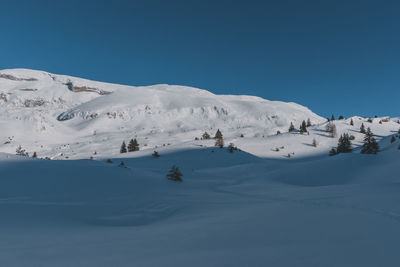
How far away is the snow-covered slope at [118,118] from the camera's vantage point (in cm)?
7194

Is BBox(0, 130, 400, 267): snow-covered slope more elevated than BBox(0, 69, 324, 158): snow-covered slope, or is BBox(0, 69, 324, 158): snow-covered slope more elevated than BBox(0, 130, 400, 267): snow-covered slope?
BBox(0, 69, 324, 158): snow-covered slope

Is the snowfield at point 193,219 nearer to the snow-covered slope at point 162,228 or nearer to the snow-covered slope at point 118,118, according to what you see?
the snow-covered slope at point 162,228

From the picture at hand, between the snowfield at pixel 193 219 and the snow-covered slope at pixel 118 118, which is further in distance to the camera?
the snow-covered slope at pixel 118 118

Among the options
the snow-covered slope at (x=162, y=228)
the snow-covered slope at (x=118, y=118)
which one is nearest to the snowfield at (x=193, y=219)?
the snow-covered slope at (x=162, y=228)

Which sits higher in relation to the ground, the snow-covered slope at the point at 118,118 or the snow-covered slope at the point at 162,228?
the snow-covered slope at the point at 118,118

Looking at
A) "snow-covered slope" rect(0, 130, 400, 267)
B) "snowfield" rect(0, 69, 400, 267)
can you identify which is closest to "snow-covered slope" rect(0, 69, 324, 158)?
"snowfield" rect(0, 69, 400, 267)

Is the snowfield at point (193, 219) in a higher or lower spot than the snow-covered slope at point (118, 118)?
lower

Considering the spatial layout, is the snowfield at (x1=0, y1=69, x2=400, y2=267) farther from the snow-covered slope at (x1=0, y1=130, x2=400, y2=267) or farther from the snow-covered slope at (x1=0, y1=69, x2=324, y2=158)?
the snow-covered slope at (x1=0, y1=69, x2=324, y2=158)

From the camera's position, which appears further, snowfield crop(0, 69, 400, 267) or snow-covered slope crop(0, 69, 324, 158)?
snow-covered slope crop(0, 69, 324, 158)

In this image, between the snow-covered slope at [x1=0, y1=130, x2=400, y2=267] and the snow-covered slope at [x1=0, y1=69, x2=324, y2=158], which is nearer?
the snow-covered slope at [x1=0, y1=130, x2=400, y2=267]

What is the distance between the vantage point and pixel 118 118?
360 feet

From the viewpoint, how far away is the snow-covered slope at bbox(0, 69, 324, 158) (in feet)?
236

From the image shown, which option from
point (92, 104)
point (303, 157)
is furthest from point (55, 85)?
point (303, 157)

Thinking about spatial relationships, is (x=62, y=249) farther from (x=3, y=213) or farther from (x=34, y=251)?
(x=3, y=213)
